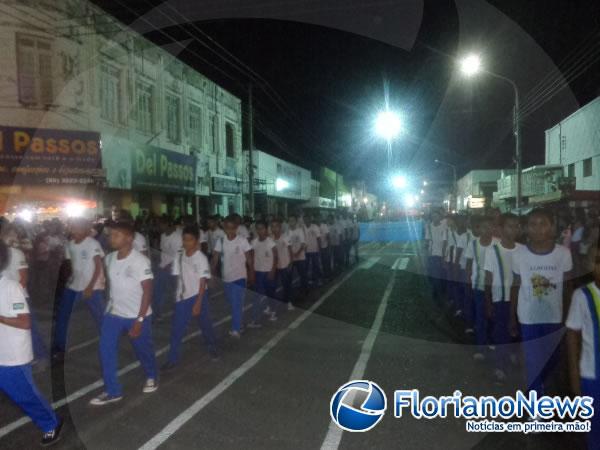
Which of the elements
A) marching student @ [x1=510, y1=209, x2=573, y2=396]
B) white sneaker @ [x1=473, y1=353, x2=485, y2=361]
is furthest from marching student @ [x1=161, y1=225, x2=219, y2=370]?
marching student @ [x1=510, y1=209, x2=573, y2=396]

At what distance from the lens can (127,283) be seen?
242 inches

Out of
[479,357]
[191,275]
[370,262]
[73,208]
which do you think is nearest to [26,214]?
[73,208]

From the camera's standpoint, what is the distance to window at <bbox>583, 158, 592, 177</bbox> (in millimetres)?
25491

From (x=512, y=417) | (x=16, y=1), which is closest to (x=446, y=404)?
(x=512, y=417)

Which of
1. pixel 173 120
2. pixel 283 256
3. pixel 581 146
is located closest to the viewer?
pixel 283 256

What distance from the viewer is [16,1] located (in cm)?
1639

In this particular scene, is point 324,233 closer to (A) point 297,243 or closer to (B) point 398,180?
(A) point 297,243

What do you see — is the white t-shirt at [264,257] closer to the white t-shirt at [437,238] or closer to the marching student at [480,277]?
the marching student at [480,277]

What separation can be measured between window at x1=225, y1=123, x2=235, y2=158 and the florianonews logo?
26.8 metres

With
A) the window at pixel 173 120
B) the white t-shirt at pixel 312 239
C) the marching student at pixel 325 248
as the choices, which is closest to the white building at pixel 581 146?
the marching student at pixel 325 248

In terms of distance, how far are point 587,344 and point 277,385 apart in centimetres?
359

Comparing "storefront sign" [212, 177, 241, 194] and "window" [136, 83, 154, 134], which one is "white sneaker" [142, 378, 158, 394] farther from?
"storefront sign" [212, 177, 241, 194]

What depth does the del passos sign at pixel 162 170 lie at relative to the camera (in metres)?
19.3

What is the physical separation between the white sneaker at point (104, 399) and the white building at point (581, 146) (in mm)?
22097
